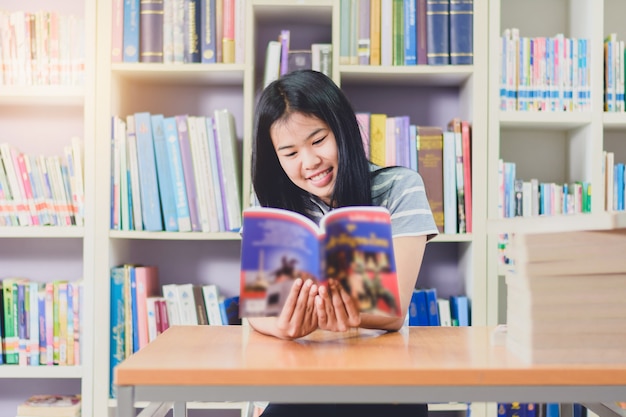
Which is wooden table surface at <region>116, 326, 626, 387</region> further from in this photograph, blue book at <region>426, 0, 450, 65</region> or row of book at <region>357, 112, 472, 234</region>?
blue book at <region>426, 0, 450, 65</region>

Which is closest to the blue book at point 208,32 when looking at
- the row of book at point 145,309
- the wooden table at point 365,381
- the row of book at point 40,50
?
the row of book at point 40,50

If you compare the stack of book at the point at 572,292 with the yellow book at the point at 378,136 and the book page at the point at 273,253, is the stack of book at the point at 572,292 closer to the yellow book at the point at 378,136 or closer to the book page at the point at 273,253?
the book page at the point at 273,253

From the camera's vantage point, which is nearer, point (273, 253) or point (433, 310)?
point (273, 253)

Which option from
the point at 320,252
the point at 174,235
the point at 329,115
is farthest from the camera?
the point at 174,235

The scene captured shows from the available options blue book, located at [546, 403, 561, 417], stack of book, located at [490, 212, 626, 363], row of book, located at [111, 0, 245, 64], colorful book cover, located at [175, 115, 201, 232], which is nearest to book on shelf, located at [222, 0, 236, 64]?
row of book, located at [111, 0, 245, 64]

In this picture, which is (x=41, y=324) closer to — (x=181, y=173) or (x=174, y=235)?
(x=174, y=235)

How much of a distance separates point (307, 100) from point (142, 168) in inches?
31.9

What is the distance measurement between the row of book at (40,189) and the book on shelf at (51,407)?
58 cm

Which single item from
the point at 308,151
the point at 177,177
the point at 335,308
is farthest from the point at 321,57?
the point at 335,308

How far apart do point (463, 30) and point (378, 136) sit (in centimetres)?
42

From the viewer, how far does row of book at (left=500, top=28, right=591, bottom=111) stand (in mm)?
2027

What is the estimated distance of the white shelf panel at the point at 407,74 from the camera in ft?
6.56

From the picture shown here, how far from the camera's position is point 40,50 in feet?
6.73

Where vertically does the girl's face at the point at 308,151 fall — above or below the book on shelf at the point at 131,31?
below
